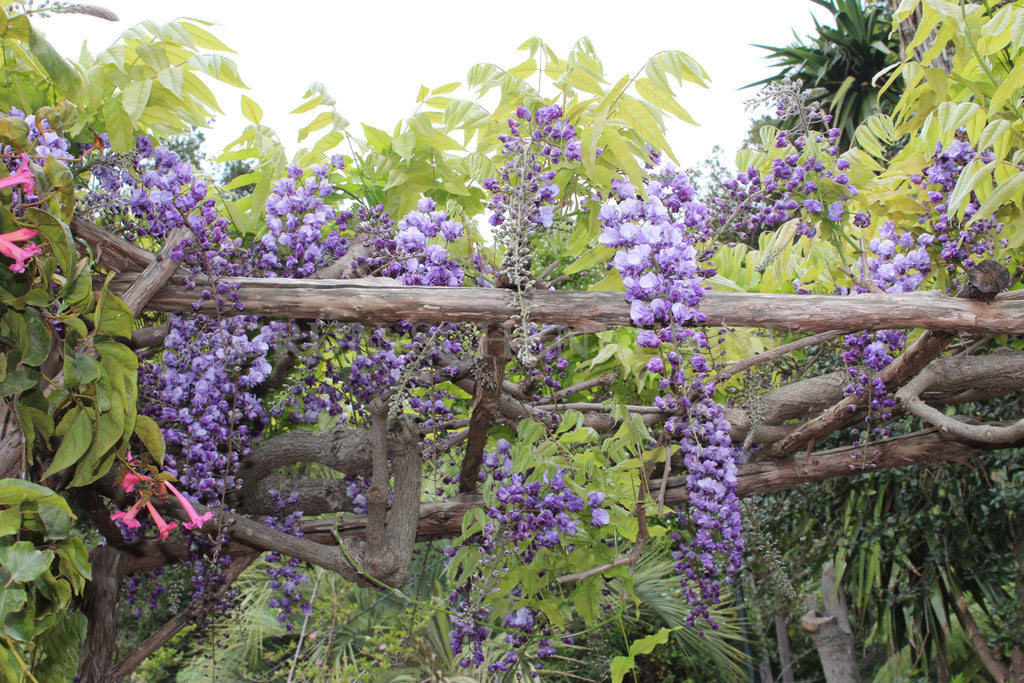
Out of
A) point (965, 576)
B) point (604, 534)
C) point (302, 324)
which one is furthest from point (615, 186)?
point (965, 576)

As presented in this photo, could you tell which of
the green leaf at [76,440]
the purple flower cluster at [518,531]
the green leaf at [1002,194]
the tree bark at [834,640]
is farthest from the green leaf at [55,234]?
the tree bark at [834,640]

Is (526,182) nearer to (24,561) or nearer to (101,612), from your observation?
(24,561)

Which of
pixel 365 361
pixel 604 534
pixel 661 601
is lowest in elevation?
pixel 661 601

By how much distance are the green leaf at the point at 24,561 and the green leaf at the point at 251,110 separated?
1.14m

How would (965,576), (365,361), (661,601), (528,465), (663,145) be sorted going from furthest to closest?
(661,601) < (965,576) < (365,361) < (528,465) < (663,145)

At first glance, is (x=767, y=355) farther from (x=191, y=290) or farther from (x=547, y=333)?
(x=191, y=290)

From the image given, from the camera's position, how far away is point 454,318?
1413mm

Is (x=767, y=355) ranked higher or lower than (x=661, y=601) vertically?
higher

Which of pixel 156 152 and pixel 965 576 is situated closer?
pixel 156 152

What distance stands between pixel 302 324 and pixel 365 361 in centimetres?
22

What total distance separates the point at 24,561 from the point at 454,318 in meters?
0.77

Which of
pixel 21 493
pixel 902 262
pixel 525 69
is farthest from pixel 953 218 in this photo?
pixel 21 493

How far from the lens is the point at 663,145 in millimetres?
1420

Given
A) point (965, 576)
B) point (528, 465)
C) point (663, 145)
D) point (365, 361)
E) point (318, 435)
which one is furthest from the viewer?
point (965, 576)
